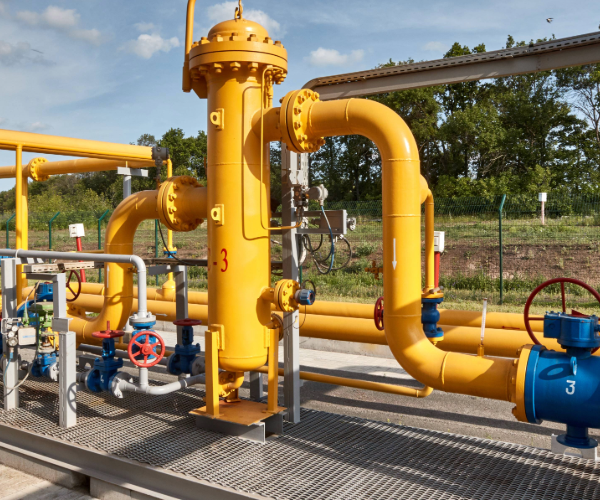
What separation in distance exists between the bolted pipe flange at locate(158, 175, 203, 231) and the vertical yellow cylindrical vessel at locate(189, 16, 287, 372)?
54 centimetres

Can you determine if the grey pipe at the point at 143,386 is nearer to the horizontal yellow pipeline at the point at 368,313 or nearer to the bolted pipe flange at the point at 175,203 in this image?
the bolted pipe flange at the point at 175,203

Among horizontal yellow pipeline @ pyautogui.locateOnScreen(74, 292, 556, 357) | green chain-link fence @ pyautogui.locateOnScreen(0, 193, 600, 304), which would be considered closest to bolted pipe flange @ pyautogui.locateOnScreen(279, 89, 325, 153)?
horizontal yellow pipeline @ pyautogui.locateOnScreen(74, 292, 556, 357)

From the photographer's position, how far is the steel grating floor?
363cm

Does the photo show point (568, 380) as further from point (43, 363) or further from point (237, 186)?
point (43, 363)

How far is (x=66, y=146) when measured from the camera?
246 inches

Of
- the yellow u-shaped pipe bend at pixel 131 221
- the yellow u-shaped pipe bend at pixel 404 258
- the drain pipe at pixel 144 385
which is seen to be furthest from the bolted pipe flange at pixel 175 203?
the yellow u-shaped pipe bend at pixel 404 258

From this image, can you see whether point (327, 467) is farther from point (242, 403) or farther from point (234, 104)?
point (234, 104)

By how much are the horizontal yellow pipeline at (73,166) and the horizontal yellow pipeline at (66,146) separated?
444 mm

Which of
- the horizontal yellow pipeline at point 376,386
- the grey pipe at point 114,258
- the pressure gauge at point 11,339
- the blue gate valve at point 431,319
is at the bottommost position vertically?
the horizontal yellow pipeline at point 376,386

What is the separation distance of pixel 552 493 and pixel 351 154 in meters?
29.5

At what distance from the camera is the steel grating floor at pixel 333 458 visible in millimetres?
3631

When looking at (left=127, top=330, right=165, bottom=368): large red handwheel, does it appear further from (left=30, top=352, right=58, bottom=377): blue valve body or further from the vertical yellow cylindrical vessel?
(left=30, top=352, right=58, bottom=377): blue valve body

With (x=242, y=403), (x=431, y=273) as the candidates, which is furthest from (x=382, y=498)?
(x=431, y=273)

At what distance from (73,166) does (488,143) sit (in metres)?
25.2
